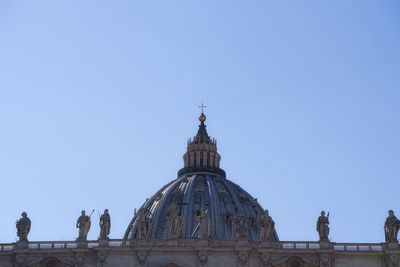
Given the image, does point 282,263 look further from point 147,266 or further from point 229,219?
point 229,219

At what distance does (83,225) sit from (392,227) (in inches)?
964

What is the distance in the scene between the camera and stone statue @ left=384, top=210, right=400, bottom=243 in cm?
8375

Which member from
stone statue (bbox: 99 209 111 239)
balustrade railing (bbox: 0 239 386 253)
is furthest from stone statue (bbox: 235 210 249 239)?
stone statue (bbox: 99 209 111 239)

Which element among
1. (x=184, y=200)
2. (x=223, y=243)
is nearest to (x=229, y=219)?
(x=184, y=200)

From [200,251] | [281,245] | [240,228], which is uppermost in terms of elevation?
[240,228]

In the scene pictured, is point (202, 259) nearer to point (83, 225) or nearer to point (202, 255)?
point (202, 255)

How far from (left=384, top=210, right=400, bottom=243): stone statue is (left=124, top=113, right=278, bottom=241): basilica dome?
35.4 metres

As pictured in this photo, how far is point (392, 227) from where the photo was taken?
83938 millimetres

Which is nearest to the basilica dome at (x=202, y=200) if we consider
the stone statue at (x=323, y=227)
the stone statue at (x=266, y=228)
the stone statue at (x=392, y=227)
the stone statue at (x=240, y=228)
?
the stone statue at (x=240, y=228)

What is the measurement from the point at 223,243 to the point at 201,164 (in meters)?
55.2

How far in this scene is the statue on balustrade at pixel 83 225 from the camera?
277ft

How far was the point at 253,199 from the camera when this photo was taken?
136 meters

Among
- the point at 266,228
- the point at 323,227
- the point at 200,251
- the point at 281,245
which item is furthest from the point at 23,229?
the point at 323,227

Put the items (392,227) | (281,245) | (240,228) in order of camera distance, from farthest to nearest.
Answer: (240,228) < (281,245) < (392,227)
